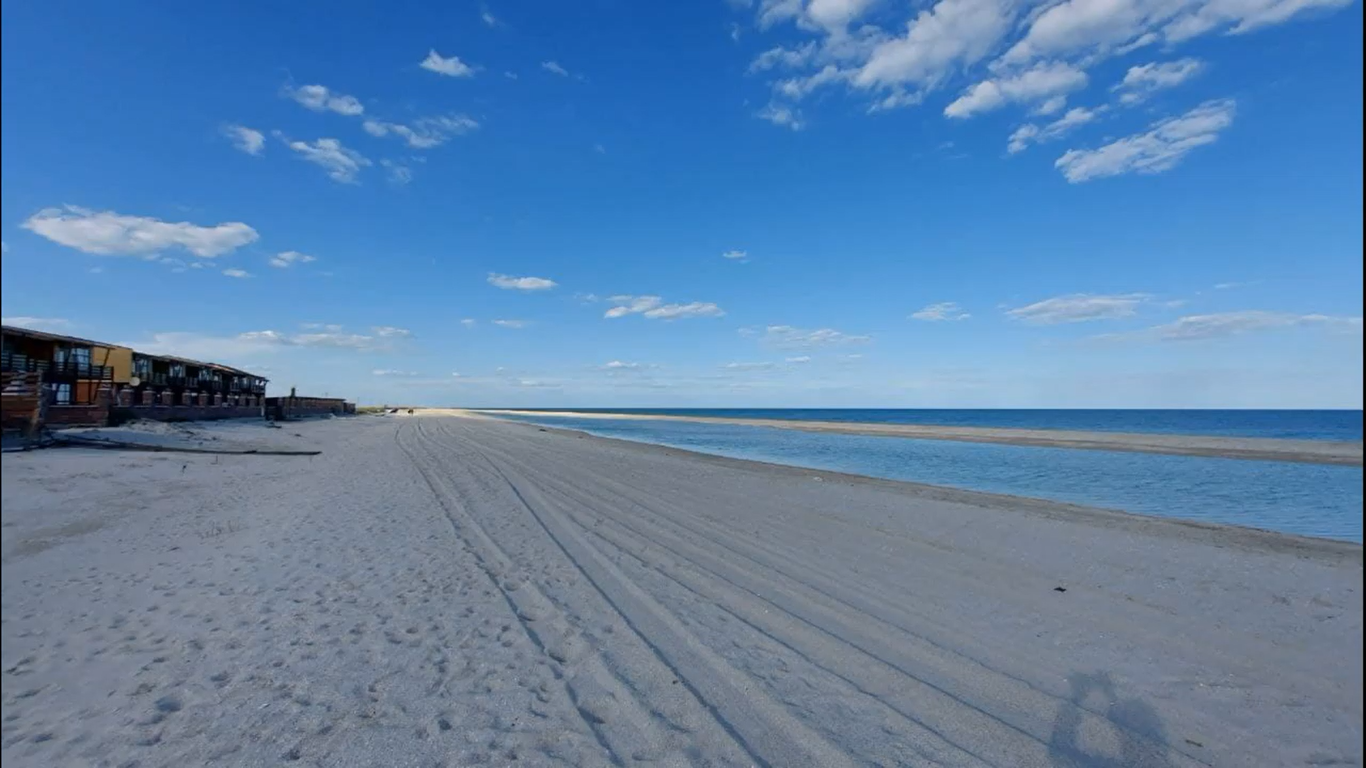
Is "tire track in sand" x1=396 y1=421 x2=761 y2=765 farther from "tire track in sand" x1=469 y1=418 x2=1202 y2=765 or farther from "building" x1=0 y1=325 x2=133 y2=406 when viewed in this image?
"building" x1=0 y1=325 x2=133 y2=406

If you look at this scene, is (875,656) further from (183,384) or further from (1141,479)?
(183,384)

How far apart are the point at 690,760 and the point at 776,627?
287cm

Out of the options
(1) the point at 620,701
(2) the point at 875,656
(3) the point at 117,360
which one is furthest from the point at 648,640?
(3) the point at 117,360

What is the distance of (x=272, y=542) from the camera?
10.0 meters

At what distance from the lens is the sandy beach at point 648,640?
4.69m

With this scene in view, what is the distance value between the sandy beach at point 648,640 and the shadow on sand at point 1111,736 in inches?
1.0

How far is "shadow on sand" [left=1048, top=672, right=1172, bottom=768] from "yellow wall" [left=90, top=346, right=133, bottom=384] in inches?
2031

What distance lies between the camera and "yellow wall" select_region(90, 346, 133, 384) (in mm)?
40200

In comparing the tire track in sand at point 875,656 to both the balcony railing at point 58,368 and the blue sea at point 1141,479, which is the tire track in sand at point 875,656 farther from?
the balcony railing at point 58,368

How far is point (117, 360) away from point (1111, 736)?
55797 millimetres

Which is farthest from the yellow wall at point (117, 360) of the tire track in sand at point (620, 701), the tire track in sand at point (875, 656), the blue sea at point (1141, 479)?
the tire track in sand at point (620, 701)

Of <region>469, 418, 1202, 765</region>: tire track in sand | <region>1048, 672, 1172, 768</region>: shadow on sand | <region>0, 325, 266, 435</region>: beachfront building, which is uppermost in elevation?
<region>0, 325, 266, 435</region>: beachfront building

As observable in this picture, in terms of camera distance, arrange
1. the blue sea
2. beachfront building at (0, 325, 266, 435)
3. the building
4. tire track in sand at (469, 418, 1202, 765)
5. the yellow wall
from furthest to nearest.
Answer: the yellow wall
the building
beachfront building at (0, 325, 266, 435)
the blue sea
tire track in sand at (469, 418, 1202, 765)

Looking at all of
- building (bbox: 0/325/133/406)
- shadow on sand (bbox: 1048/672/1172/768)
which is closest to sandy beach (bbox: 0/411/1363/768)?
shadow on sand (bbox: 1048/672/1172/768)
